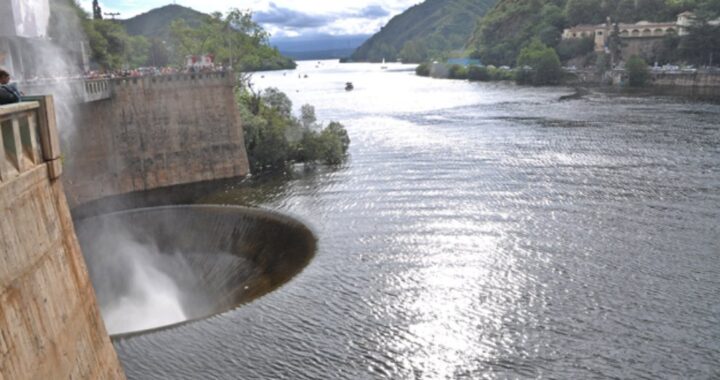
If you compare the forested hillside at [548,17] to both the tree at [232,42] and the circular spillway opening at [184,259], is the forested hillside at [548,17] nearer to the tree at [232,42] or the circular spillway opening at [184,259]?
the tree at [232,42]

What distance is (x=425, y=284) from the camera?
26.2 meters

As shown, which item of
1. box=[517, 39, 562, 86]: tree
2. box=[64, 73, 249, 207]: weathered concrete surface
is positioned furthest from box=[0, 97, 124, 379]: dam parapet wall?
box=[517, 39, 562, 86]: tree

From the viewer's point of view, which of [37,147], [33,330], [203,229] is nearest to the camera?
[33,330]

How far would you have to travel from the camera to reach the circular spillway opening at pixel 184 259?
26.6 metres

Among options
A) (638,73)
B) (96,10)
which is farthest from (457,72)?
(96,10)

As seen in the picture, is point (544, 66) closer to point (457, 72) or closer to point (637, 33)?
point (637, 33)

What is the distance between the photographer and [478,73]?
6171 inches

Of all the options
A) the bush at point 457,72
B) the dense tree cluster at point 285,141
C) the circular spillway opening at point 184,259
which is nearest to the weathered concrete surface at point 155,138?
the dense tree cluster at point 285,141

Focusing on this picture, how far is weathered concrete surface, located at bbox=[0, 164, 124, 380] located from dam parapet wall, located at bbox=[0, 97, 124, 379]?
0.05ft

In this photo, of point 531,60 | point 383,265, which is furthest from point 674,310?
point 531,60

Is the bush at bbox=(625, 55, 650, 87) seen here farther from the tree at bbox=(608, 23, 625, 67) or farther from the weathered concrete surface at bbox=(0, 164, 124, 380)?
the weathered concrete surface at bbox=(0, 164, 124, 380)

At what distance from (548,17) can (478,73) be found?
2606 cm

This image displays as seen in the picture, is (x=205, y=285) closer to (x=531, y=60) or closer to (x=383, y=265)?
(x=383, y=265)

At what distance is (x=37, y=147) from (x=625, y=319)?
19.9 m
